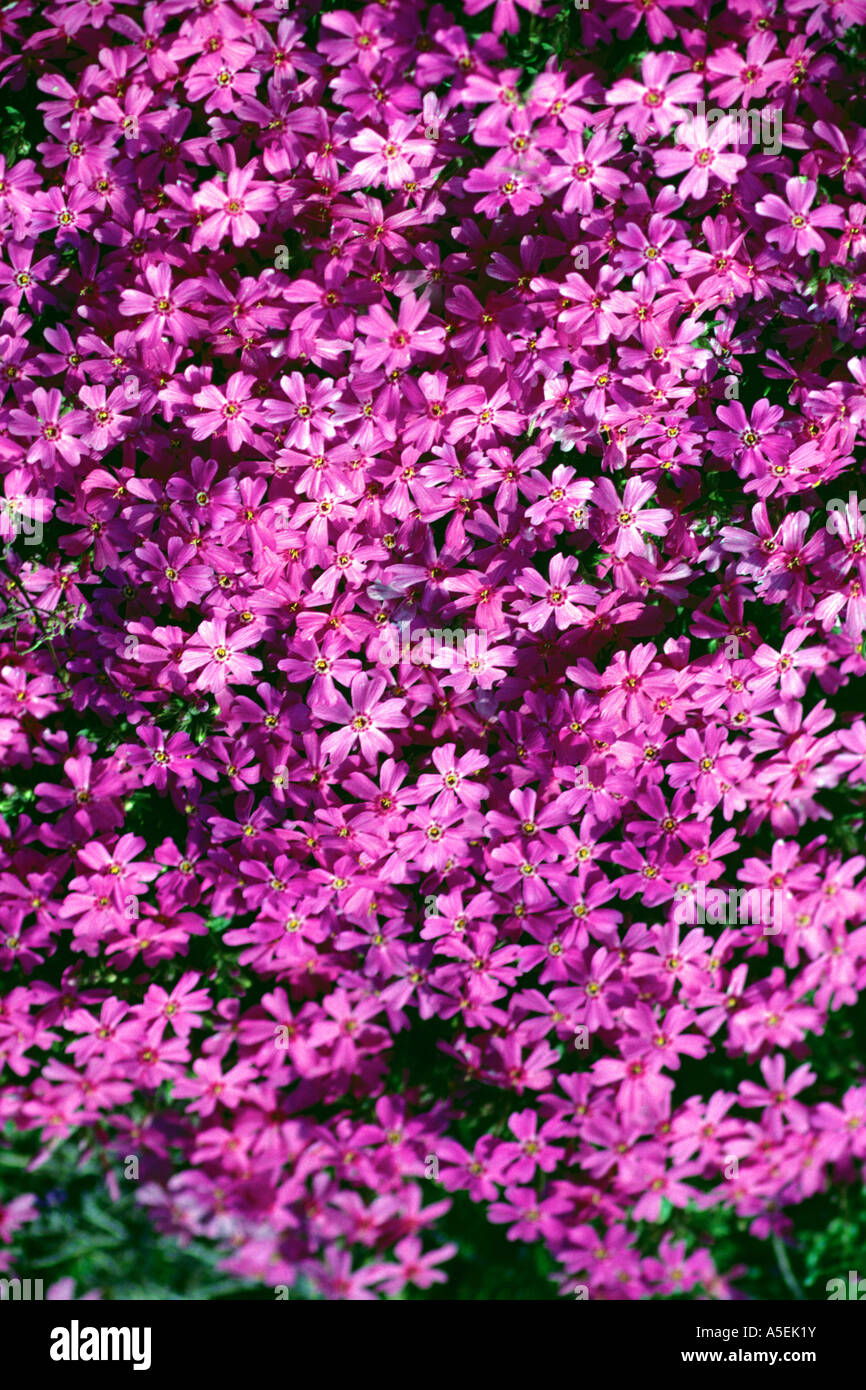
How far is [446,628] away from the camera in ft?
6.25

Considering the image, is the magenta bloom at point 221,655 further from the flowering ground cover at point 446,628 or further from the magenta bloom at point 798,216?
the magenta bloom at point 798,216

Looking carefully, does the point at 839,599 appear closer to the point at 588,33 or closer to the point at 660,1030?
the point at 660,1030

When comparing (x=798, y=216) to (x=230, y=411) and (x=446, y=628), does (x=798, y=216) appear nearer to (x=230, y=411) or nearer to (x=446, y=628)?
(x=446, y=628)

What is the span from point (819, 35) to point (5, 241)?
1.48 m

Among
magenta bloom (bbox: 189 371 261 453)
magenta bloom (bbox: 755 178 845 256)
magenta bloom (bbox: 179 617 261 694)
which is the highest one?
magenta bloom (bbox: 755 178 845 256)

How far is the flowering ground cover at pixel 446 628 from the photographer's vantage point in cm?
178

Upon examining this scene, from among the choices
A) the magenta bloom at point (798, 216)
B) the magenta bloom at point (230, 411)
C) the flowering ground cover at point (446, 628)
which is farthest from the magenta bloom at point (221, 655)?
the magenta bloom at point (798, 216)

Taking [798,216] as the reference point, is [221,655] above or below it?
below

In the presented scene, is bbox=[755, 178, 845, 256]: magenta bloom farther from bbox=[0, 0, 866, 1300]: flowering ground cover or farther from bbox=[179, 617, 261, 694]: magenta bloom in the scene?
bbox=[179, 617, 261, 694]: magenta bloom

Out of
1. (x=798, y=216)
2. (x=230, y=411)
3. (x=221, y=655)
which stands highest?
(x=798, y=216)

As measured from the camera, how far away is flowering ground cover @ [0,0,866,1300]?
1.78 m

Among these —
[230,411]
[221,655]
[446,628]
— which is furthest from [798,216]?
[221,655]

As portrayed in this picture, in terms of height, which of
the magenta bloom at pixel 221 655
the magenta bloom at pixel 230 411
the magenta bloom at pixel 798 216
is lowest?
the magenta bloom at pixel 221 655

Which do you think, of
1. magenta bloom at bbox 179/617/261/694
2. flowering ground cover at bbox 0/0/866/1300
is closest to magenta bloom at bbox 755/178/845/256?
flowering ground cover at bbox 0/0/866/1300
